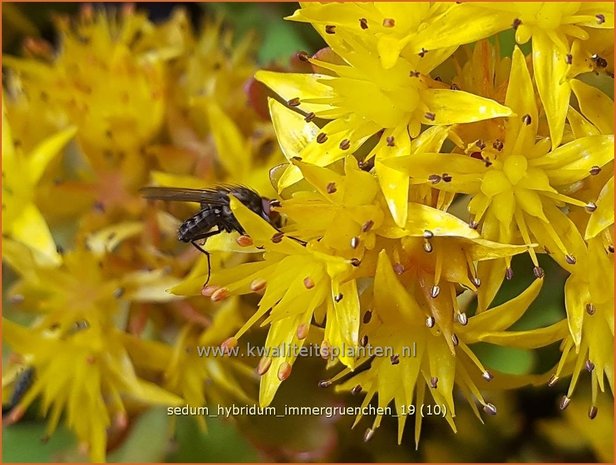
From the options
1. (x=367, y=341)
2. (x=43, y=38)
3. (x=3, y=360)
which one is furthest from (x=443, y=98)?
(x=43, y=38)

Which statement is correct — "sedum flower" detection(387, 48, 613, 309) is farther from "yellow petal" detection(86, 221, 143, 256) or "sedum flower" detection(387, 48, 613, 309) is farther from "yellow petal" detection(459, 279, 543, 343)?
"yellow petal" detection(86, 221, 143, 256)

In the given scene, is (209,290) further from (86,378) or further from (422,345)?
(86,378)

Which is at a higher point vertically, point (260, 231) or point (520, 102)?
point (520, 102)

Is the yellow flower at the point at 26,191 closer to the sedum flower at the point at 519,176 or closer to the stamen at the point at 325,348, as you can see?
the stamen at the point at 325,348

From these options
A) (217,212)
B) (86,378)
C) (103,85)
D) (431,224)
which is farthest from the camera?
(103,85)

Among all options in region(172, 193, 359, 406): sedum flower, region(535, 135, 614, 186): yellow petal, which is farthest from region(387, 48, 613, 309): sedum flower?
region(172, 193, 359, 406): sedum flower

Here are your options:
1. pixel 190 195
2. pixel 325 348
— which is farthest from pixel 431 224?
pixel 190 195
